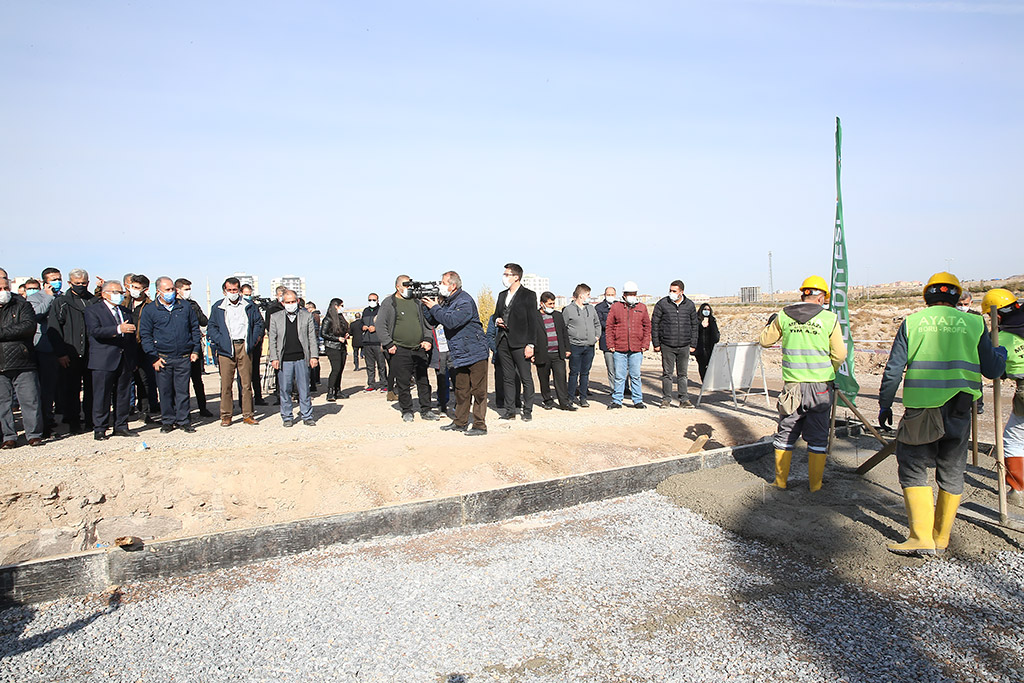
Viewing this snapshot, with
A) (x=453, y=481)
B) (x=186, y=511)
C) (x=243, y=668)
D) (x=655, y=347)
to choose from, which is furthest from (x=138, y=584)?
(x=655, y=347)

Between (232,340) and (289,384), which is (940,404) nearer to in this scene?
(289,384)

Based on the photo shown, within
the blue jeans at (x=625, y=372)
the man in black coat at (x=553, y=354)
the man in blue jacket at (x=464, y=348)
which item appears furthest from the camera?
the blue jeans at (x=625, y=372)

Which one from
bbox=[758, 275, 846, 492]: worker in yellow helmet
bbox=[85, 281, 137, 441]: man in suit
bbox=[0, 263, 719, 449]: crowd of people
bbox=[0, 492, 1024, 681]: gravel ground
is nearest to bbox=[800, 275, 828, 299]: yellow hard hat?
bbox=[758, 275, 846, 492]: worker in yellow helmet

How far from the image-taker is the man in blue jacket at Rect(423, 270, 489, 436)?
8.51 m

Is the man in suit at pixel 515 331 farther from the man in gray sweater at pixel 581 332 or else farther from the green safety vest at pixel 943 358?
the green safety vest at pixel 943 358

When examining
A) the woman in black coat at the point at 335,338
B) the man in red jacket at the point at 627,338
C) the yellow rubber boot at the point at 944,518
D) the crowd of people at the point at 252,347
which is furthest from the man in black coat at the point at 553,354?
the yellow rubber boot at the point at 944,518

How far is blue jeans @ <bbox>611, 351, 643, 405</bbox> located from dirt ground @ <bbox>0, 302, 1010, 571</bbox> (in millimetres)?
1581

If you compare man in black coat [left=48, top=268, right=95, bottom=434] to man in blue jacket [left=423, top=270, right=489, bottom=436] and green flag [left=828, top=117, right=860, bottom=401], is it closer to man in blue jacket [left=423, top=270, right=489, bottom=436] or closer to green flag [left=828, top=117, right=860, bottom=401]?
man in blue jacket [left=423, top=270, right=489, bottom=436]

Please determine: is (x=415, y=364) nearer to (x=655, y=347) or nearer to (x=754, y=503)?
(x=655, y=347)

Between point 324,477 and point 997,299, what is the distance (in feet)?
21.1

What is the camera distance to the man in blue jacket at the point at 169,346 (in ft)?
28.6

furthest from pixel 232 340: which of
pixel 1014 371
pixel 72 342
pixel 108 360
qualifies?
pixel 1014 371

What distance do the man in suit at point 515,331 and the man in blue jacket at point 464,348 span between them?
823 mm

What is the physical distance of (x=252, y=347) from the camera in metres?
9.66
